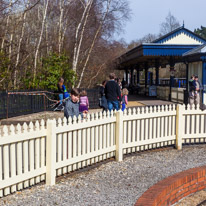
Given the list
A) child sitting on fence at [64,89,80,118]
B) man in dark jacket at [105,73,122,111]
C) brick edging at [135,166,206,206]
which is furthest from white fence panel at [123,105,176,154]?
man in dark jacket at [105,73,122,111]

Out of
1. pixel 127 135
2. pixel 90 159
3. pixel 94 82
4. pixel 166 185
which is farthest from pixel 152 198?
pixel 94 82

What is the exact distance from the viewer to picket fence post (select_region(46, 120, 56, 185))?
5746 millimetres

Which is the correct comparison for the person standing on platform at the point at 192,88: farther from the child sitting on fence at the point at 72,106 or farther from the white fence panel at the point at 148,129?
the child sitting on fence at the point at 72,106

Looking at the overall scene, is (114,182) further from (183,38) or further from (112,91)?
(183,38)

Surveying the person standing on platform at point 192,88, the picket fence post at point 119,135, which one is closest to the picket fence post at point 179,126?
the picket fence post at point 119,135

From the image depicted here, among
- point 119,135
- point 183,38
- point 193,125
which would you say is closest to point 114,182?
point 119,135

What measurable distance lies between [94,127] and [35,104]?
10.9 meters

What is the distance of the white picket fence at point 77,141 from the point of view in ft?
17.3

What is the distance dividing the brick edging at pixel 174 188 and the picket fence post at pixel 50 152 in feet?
4.99

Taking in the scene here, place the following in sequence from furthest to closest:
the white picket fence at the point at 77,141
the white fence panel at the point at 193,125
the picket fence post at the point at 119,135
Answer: the white fence panel at the point at 193,125
the picket fence post at the point at 119,135
the white picket fence at the point at 77,141

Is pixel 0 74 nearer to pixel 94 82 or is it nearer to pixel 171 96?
pixel 171 96

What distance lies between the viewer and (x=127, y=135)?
7.93 metres

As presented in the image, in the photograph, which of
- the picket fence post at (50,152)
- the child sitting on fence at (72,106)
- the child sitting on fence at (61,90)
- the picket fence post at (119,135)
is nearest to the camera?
the picket fence post at (50,152)

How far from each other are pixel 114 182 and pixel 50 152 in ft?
3.89
